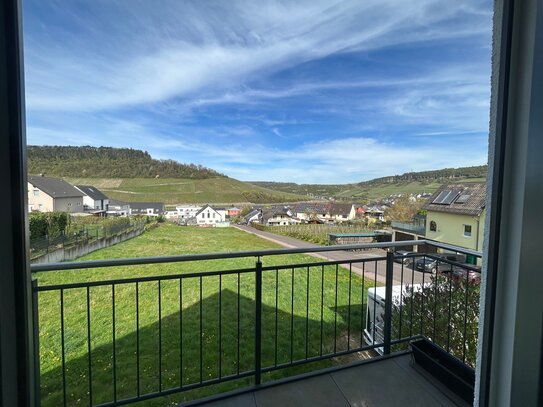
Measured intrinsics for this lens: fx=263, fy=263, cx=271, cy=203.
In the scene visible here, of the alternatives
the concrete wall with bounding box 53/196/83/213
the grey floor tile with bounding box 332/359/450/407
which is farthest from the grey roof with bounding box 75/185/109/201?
the grey floor tile with bounding box 332/359/450/407

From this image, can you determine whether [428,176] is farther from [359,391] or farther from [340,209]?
[340,209]

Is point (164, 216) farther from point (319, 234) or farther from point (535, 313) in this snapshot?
point (535, 313)

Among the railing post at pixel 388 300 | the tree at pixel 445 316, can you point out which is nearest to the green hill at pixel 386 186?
the railing post at pixel 388 300

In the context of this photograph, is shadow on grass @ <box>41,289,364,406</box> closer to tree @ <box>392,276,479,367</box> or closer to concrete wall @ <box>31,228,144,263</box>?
tree @ <box>392,276,479,367</box>

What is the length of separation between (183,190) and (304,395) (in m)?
6.42

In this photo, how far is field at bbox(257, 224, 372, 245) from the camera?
7910 millimetres

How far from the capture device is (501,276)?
1.94ft

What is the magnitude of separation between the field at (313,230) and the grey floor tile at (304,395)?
5791 mm

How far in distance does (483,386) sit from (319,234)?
7.85m

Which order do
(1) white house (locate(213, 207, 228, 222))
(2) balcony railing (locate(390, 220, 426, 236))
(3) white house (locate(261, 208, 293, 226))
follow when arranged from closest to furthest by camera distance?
1. (2) balcony railing (locate(390, 220, 426, 236))
2. (1) white house (locate(213, 207, 228, 222))
3. (3) white house (locate(261, 208, 293, 226))

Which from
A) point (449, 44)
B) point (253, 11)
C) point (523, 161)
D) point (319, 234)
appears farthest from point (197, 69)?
point (319, 234)

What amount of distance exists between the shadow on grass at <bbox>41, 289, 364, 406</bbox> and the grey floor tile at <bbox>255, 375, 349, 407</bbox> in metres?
0.19

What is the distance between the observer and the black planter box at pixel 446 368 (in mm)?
1637

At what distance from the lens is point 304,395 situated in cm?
169
